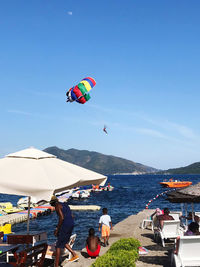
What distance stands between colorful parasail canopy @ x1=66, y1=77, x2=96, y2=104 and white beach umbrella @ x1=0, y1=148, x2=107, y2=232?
15893mm

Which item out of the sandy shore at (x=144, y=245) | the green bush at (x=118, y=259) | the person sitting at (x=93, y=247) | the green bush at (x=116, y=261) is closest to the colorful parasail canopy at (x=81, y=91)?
the sandy shore at (x=144, y=245)

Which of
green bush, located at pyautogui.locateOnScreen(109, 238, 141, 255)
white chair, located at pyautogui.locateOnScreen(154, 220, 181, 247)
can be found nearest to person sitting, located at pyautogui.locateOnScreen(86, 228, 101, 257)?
green bush, located at pyautogui.locateOnScreen(109, 238, 141, 255)

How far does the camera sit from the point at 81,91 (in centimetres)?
2300

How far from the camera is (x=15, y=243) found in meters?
8.05

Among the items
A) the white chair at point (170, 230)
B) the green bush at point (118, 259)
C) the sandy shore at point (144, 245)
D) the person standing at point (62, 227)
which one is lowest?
the sandy shore at point (144, 245)

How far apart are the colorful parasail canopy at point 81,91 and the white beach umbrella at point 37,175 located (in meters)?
15.9

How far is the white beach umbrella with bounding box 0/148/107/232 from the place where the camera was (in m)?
5.82

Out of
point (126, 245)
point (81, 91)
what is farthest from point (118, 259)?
point (81, 91)

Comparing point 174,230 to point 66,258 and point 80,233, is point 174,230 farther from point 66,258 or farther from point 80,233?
point 80,233

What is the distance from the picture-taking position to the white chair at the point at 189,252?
22.5 feet

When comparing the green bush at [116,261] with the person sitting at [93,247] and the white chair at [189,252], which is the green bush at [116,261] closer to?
the white chair at [189,252]

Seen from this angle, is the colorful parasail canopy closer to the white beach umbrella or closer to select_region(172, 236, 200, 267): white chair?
the white beach umbrella

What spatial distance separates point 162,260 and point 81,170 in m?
3.72

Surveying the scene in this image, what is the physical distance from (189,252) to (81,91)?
1748cm
